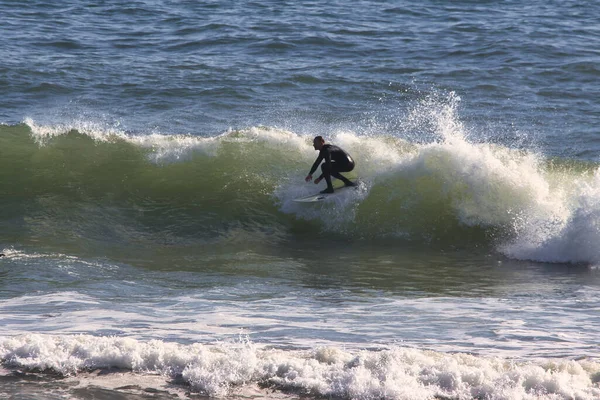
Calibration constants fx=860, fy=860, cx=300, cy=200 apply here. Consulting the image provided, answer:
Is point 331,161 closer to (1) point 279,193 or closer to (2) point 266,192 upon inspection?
(1) point 279,193

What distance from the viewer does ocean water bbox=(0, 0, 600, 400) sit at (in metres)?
6.95

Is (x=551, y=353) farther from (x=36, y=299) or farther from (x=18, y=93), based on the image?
(x=18, y=93)

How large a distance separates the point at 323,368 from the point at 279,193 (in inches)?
302

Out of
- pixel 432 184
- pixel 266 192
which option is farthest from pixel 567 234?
pixel 266 192

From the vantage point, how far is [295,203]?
14.0 metres

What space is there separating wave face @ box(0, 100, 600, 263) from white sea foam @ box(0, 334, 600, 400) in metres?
5.45

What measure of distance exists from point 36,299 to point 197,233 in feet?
A: 13.8

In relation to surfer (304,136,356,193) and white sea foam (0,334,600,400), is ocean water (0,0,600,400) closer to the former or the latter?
white sea foam (0,334,600,400)

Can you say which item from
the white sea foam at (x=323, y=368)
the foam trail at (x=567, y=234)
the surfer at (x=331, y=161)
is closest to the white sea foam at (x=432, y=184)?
the foam trail at (x=567, y=234)

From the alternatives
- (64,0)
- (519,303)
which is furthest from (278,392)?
(64,0)

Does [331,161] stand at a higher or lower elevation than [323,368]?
higher

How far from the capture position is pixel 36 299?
912 cm

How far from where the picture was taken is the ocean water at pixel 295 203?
6949 mm

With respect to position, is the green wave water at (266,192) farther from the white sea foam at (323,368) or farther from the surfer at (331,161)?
the white sea foam at (323,368)
